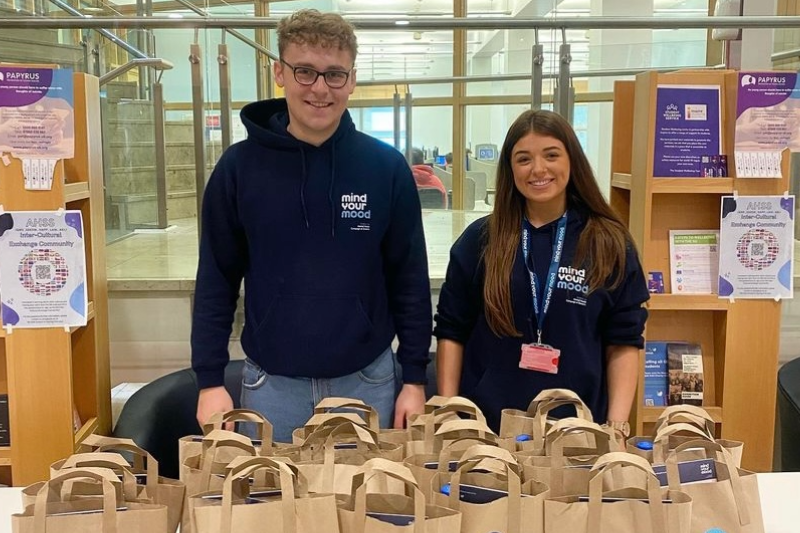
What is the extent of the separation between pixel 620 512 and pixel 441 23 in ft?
6.54

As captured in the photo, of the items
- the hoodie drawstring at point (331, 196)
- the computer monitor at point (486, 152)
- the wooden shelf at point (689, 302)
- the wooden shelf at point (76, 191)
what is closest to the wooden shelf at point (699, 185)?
the wooden shelf at point (689, 302)

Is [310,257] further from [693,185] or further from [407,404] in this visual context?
[693,185]

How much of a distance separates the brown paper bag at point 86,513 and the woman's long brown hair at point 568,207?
1052 mm

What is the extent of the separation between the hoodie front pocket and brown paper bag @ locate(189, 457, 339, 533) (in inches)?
25.5

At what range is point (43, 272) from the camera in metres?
2.10

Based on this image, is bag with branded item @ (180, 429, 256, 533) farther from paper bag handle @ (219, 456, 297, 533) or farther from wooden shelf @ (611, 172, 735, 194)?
wooden shelf @ (611, 172, 735, 194)

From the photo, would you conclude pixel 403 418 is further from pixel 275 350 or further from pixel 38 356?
pixel 38 356

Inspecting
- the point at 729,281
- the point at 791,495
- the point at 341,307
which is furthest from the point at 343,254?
the point at 729,281

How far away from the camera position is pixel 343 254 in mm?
1811

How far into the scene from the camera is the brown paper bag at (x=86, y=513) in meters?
1.14

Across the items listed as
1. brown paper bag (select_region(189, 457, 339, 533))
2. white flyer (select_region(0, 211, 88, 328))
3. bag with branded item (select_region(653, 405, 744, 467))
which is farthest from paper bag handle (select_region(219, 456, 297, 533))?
white flyer (select_region(0, 211, 88, 328))

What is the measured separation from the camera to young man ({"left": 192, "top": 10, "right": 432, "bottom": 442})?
5.89 feet

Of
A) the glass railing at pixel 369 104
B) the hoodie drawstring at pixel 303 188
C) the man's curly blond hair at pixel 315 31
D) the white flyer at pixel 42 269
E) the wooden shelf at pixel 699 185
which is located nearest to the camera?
the man's curly blond hair at pixel 315 31

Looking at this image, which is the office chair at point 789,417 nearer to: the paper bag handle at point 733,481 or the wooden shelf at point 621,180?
the wooden shelf at point 621,180
